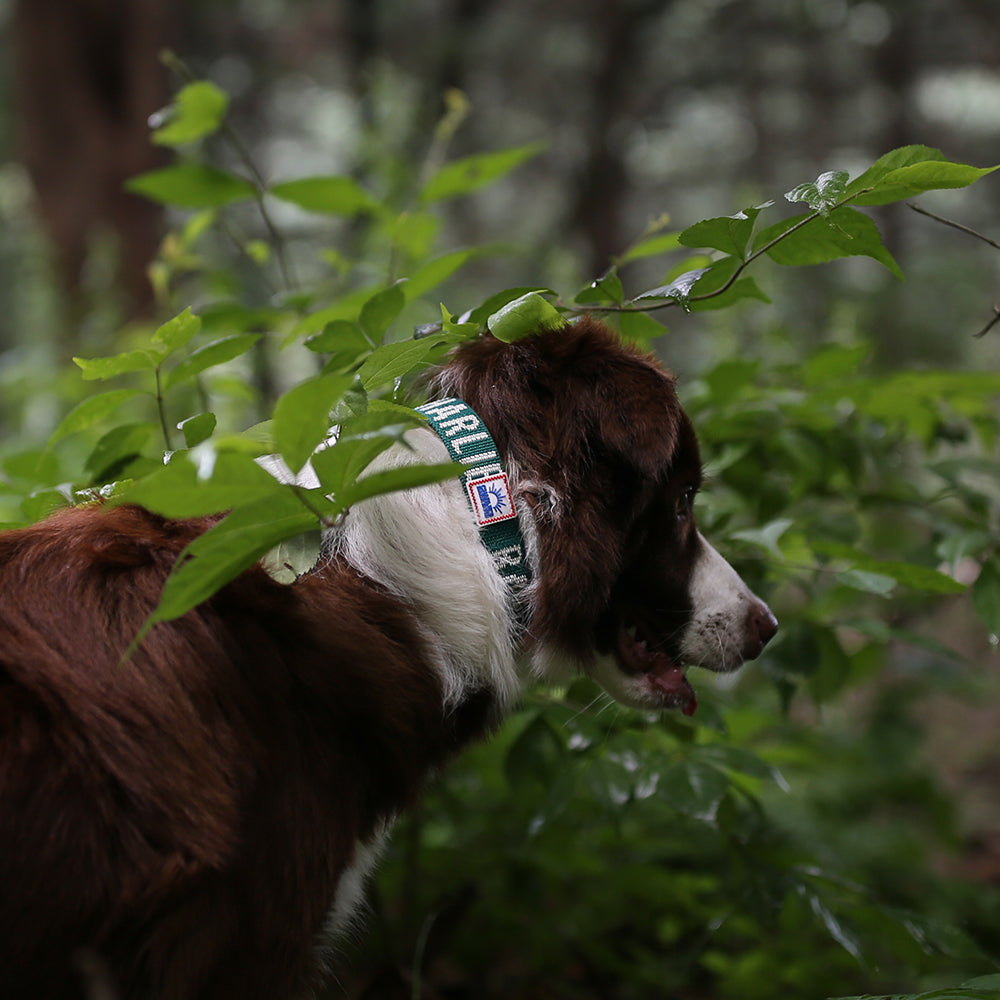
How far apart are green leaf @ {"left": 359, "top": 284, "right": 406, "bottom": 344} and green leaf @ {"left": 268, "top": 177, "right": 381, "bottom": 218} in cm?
95

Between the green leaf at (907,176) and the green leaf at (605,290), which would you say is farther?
the green leaf at (605,290)

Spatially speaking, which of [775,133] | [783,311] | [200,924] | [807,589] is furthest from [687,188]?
[200,924]

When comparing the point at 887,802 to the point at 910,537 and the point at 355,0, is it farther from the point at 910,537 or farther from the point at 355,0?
the point at 355,0

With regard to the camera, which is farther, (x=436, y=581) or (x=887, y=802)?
(x=887, y=802)

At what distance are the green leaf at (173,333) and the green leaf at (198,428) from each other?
8.2 inches

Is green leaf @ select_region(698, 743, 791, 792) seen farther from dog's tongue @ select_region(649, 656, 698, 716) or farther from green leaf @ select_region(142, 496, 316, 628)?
green leaf @ select_region(142, 496, 316, 628)

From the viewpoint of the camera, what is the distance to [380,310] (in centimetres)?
195

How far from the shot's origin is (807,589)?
2527 mm

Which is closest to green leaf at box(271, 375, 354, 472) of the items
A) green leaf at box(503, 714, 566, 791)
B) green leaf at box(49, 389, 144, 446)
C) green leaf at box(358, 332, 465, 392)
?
green leaf at box(358, 332, 465, 392)

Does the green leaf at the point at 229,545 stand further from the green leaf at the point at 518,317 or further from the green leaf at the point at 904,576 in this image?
the green leaf at the point at 904,576

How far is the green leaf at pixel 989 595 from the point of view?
220 cm

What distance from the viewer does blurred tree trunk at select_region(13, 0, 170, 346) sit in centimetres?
708

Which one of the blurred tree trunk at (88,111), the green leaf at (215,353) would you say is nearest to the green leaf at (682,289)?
the green leaf at (215,353)

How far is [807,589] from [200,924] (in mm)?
1704
